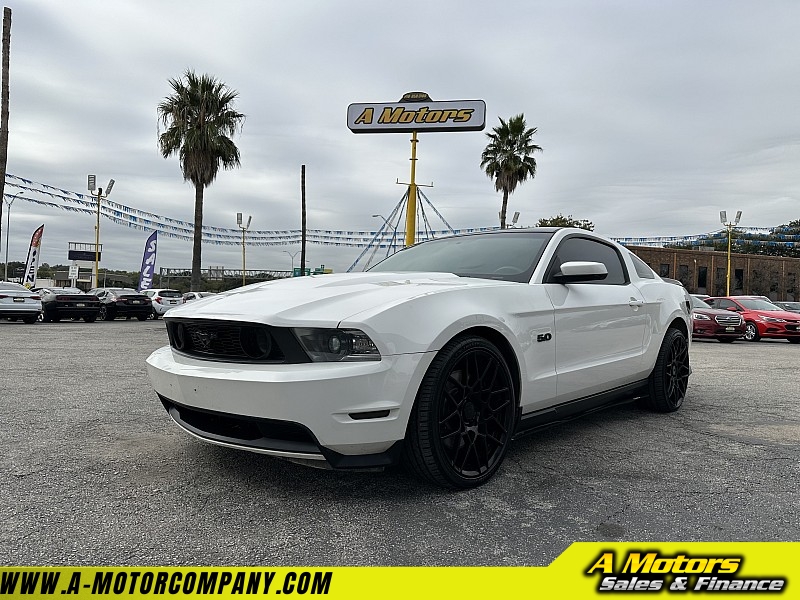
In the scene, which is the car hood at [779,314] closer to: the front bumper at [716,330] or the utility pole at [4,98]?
the front bumper at [716,330]

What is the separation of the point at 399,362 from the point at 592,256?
2412 millimetres

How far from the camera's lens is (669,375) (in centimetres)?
516

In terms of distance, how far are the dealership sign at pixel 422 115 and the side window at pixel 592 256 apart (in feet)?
59.6

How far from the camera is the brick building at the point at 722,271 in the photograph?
198 feet

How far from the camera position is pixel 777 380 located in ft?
24.9

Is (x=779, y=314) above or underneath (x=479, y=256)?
underneath

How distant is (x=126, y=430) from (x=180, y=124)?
25.5 metres

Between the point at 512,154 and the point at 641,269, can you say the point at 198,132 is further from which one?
the point at 641,269

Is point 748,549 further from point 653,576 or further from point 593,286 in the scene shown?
point 593,286

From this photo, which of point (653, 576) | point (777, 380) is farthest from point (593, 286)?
point (777, 380)

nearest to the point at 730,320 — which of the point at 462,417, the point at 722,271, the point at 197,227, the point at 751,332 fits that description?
the point at 751,332

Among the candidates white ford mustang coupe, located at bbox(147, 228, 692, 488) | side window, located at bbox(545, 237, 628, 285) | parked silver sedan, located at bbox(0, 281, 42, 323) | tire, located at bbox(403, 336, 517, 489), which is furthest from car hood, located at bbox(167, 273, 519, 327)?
parked silver sedan, located at bbox(0, 281, 42, 323)

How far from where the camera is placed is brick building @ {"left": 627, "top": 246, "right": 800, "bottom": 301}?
60.5 meters

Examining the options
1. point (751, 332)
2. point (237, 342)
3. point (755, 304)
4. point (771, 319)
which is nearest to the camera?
point (237, 342)
